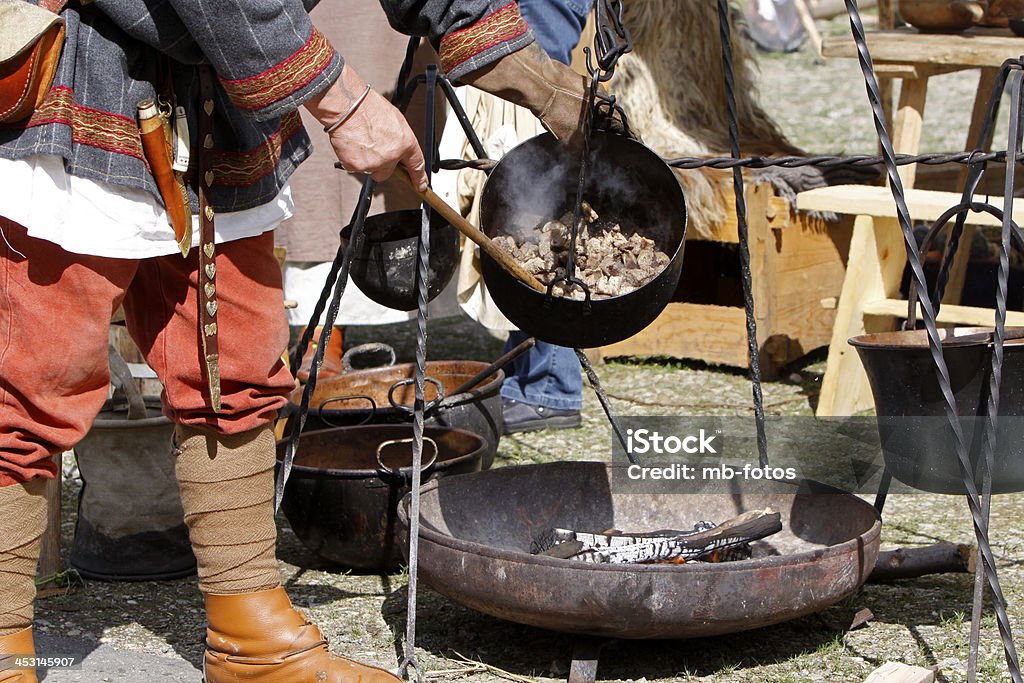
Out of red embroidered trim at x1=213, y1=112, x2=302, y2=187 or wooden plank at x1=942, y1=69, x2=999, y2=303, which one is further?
wooden plank at x1=942, y1=69, x2=999, y2=303

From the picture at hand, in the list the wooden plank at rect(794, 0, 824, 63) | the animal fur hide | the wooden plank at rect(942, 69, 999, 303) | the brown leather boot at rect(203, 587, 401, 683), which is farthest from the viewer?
the wooden plank at rect(794, 0, 824, 63)

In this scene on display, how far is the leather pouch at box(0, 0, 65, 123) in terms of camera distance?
Answer: 183cm

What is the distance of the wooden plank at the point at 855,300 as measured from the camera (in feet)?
14.5

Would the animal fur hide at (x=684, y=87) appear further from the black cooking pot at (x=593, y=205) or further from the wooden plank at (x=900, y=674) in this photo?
the wooden plank at (x=900, y=674)

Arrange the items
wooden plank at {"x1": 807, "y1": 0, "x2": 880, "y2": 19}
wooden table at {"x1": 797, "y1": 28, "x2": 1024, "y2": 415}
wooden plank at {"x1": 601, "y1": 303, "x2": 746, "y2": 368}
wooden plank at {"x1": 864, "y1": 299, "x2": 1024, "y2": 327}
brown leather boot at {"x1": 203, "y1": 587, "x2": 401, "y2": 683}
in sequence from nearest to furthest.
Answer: brown leather boot at {"x1": 203, "y1": 587, "x2": 401, "y2": 683} < wooden plank at {"x1": 864, "y1": 299, "x2": 1024, "y2": 327} < wooden table at {"x1": 797, "y1": 28, "x2": 1024, "y2": 415} < wooden plank at {"x1": 601, "y1": 303, "x2": 746, "y2": 368} < wooden plank at {"x1": 807, "y1": 0, "x2": 880, "y2": 19}

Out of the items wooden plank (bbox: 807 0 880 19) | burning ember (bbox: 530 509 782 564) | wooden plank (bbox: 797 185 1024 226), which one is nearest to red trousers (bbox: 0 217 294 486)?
burning ember (bbox: 530 509 782 564)

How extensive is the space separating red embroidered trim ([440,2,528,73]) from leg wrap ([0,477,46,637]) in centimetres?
112

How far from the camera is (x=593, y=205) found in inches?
104

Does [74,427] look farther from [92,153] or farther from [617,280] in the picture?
[617,280]

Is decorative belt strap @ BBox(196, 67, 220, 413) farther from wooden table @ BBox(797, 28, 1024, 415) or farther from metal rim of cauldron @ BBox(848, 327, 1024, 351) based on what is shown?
wooden table @ BBox(797, 28, 1024, 415)

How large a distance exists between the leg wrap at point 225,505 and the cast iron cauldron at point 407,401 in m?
0.96

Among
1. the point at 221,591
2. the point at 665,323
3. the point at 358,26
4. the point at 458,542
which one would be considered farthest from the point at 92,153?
the point at 665,323

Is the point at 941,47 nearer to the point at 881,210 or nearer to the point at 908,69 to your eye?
the point at 908,69

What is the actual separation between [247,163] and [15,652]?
0.97 metres
